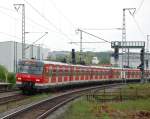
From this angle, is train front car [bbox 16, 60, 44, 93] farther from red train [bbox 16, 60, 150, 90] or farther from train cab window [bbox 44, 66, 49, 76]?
train cab window [bbox 44, 66, 49, 76]

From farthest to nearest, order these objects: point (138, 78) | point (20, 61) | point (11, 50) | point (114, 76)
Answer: point (11, 50), point (138, 78), point (114, 76), point (20, 61)

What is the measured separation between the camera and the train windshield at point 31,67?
3747 centimetres

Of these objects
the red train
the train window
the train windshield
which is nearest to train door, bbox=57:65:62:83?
the red train

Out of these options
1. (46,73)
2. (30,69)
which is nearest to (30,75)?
(30,69)

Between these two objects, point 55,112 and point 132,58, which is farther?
point 132,58

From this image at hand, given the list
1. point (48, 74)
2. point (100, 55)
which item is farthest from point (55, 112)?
point (100, 55)

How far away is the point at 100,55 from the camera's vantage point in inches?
6722

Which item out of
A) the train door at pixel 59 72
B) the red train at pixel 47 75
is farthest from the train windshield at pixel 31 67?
the train door at pixel 59 72

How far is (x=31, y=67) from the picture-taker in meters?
37.8

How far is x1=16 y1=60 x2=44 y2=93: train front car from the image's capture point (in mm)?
37125

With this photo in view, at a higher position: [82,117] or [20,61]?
[20,61]

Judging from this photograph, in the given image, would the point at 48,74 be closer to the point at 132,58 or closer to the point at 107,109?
the point at 107,109

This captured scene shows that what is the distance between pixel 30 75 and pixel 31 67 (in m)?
0.70

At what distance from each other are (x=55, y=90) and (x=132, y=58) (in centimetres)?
9263
